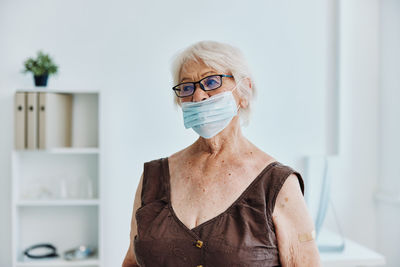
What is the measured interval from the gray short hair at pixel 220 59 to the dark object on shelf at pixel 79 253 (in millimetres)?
1741

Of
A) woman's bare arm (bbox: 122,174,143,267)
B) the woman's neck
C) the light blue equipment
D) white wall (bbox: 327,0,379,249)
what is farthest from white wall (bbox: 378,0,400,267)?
woman's bare arm (bbox: 122,174,143,267)

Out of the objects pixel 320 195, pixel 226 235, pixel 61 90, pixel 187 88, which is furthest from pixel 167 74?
pixel 226 235

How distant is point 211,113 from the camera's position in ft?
4.30

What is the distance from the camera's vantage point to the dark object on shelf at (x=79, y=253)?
2.71m

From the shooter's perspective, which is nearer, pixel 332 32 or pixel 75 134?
pixel 75 134

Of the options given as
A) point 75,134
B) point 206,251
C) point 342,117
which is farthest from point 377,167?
point 206,251

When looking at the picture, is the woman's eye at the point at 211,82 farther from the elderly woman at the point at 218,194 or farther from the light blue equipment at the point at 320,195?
the light blue equipment at the point at 320,195

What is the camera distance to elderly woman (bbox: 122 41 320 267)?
4.00 ft

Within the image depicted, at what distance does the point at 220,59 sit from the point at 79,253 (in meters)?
1.90

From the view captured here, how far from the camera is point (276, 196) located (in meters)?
1.25

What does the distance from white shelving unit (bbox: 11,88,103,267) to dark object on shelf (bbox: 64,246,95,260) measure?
7 cm

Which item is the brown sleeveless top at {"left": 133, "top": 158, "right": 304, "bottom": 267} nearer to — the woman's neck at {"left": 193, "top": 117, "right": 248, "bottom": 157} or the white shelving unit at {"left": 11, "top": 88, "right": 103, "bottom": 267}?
the woman's neck at {"left": 193, "top": 117, "right": 248, "bottom": 157}

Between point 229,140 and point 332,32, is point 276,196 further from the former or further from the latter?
point 332,32

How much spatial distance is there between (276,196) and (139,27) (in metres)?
2.05
